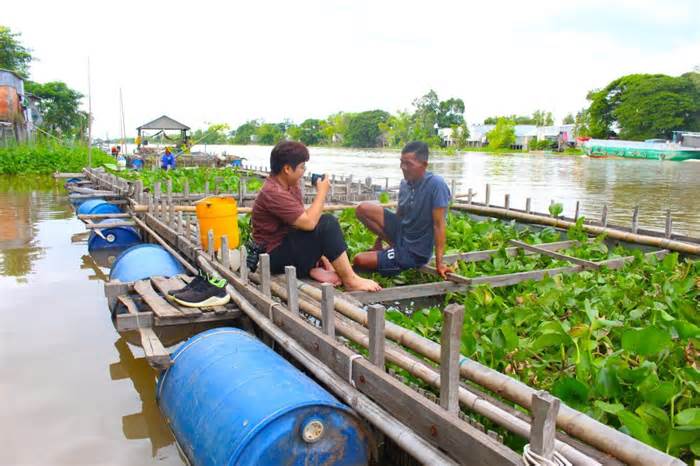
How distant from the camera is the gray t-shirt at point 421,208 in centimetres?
459

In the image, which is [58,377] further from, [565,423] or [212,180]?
[212,180]

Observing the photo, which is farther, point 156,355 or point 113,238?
point 113,238

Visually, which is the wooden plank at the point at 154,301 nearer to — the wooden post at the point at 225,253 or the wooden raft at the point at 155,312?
the wooden raft at the point at 155,312

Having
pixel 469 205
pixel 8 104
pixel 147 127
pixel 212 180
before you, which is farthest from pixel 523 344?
pixel 8 104

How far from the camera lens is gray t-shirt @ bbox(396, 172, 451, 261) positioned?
4.59 metres

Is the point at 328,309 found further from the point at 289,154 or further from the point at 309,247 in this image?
the point at 289,154

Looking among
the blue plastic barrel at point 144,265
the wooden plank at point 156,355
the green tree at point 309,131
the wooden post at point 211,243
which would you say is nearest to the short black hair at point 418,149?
the wooden post at point 211,243

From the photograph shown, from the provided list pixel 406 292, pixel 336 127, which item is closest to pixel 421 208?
pixel 406 292

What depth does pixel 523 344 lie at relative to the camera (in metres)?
3.44

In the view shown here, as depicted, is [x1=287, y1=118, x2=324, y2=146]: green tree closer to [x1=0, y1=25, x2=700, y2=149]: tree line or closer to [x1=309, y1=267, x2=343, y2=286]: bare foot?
[x1=0, y1=25, x2=700, y2=149]: tree line

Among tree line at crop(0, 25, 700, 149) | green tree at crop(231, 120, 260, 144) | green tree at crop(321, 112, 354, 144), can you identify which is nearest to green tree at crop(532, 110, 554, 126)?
tree line at crop(0, 25, 700, 149)

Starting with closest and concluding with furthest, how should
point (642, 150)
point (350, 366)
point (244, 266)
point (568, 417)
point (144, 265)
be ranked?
point (568, 417), point (350, 366), point (244, 266), point (144, 265), point (642, 150)

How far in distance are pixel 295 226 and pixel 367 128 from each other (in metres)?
96.0

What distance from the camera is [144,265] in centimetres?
588
